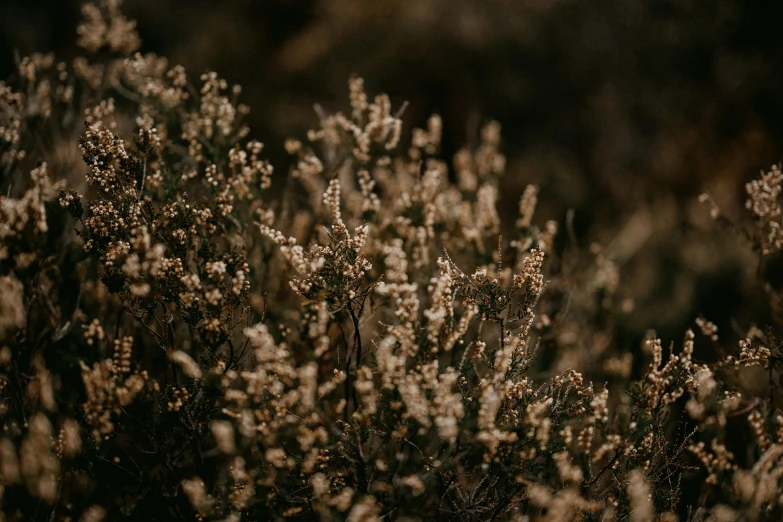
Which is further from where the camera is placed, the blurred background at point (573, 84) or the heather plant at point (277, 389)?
the blurred background at point (573, 84)

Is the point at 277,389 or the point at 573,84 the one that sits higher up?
the point at 573,84

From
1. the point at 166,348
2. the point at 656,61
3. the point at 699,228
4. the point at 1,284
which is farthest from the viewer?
the point at 656,61

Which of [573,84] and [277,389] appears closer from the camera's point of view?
[277,389]

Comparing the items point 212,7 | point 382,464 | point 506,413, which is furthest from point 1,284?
point 212,7

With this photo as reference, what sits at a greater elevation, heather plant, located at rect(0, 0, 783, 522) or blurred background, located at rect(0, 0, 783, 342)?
blurred background, located at rect(0, 0, 783, 342)

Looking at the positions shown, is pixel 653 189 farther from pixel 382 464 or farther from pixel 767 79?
pixel 382 464

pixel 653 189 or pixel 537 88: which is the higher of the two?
pixel 537 88

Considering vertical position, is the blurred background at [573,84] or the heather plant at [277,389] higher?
the blurred background at [573,84]

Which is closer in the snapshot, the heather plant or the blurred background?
the heather plant
